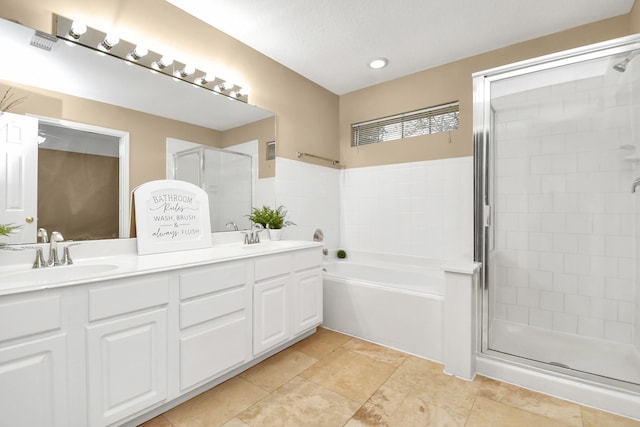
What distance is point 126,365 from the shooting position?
1.32m

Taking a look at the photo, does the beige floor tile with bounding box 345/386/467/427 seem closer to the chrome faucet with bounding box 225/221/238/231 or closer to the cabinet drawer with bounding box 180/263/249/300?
the cabinet drawer with bounding box 180/263/249/300

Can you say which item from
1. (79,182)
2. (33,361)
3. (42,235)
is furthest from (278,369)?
(79,182)

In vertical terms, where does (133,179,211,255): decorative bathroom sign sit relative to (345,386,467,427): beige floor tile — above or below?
above

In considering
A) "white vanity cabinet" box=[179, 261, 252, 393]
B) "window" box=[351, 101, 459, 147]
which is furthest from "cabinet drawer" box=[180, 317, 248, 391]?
→ "window" box=[351, 101, 459, 147]

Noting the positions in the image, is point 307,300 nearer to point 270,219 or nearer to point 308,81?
point 270,219

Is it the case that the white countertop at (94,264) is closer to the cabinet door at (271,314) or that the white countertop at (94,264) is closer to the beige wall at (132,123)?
the cabinet door at (271,314)

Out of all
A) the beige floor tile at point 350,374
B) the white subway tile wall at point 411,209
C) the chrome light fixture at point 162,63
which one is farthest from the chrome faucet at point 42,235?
the white subway tile wall at point 411,209

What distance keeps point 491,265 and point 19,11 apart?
123 inches

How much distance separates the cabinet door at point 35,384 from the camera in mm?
1049

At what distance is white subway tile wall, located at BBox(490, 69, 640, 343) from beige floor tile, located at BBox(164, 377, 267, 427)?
181 centimetres

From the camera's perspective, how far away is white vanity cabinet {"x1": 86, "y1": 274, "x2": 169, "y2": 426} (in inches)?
48.7

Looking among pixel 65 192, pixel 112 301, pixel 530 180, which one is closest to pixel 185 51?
pixel 65 192

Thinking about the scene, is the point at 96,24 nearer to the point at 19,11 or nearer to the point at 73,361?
the point at 19,11

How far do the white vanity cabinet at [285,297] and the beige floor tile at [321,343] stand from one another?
0.16 meters
